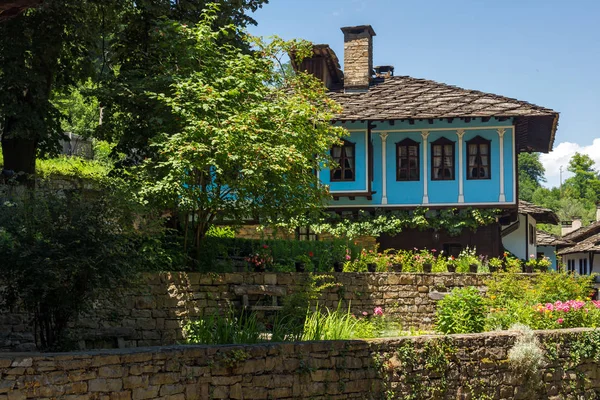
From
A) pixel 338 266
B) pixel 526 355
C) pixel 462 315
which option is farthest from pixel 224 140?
pixel 526 355

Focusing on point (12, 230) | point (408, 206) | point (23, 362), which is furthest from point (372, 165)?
point (23, 362)

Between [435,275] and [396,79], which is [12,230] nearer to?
[435,275]

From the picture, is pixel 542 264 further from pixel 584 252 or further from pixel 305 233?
pixel 584 252

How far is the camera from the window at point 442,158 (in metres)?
24.8

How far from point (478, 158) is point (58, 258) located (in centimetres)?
1692

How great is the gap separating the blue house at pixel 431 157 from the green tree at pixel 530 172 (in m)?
58.9

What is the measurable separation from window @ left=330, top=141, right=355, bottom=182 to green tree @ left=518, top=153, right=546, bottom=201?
2372 inches

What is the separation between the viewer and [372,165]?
24.9 meters

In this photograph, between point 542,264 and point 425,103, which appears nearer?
point 542,264

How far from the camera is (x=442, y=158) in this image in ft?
81.5

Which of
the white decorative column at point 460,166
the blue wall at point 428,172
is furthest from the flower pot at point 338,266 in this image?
the white decorative column at point 460,166

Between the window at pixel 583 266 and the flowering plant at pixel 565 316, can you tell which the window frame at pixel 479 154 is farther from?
the window at pixel 583 266

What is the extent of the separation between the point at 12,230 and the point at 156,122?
555cm

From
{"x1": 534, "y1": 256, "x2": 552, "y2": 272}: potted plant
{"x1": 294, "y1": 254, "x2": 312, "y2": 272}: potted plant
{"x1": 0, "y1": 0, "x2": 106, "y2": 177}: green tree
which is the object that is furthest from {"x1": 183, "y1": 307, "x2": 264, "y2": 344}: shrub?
{"x1": 534, "y1": 256, "x2": 552, "y2": 272}: potted plant
